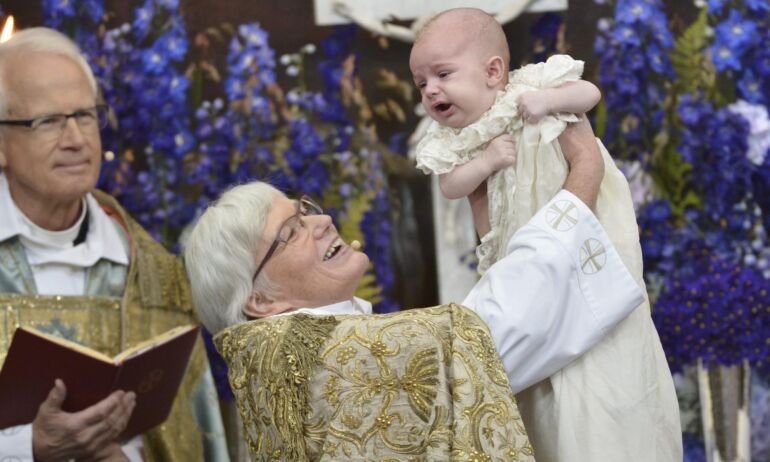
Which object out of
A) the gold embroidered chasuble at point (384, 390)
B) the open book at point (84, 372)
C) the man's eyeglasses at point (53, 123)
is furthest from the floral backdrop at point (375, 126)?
the gold embroidered chasuble at point (384, 390)

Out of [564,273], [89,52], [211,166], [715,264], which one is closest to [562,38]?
[715,264]

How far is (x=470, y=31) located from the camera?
3.33 meters

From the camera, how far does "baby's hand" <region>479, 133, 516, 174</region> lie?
3234 mm

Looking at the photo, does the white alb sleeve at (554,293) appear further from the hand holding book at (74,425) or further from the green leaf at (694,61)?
the green leaf at (694,61)

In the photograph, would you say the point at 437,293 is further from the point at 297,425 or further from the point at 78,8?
the point at 297,425

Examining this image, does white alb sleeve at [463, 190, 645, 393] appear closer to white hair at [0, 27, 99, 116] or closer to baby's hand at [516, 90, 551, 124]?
baby's hand at [516, 90, 551, 124]

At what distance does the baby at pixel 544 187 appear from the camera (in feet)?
10.3

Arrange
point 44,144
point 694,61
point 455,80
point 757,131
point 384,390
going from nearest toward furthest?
point 384,390, point 455,80, point 44,144, point 757,131, point 694,61

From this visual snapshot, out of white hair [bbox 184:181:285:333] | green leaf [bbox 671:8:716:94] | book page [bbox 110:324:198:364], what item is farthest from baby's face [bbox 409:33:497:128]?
green leaf [bbox 671:8:716:94]

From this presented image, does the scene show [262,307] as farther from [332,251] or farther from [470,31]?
[470,31]

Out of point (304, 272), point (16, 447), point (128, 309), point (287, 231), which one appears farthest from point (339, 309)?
point (128, 309)

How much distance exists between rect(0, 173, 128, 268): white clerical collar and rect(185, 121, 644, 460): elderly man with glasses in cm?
154

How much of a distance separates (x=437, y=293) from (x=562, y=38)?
1110mm

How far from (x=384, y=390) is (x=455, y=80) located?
30.7 inches
